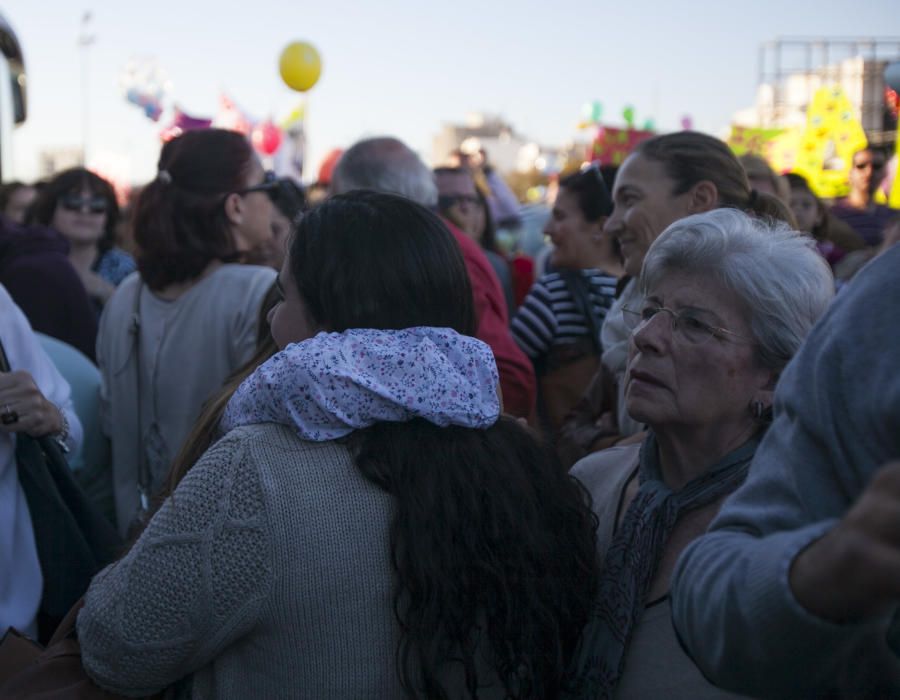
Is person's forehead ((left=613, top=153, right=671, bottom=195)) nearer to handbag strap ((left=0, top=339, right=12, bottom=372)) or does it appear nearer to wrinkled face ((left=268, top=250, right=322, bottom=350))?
wrinkled face ((left=268, top=250, right=322, bottom=350))

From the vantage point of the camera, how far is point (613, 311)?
3447 mm

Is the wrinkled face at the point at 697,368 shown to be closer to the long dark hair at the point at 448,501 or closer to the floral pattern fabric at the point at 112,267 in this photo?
the long dark hair at the point at 448,501

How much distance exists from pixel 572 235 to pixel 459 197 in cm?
214

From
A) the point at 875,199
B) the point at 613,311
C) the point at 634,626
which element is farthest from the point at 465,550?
the point at 875,199

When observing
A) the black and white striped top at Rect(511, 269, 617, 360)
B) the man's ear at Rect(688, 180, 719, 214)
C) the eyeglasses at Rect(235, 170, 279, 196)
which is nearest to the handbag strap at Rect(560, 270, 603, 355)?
the black and white striped top at Rect(511, 269, 617, 360)

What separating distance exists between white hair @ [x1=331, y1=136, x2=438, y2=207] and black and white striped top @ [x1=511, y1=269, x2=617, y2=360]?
1.92 ft

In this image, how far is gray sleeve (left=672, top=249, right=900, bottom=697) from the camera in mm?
1048

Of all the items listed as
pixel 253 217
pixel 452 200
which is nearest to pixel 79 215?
pixel 452 200

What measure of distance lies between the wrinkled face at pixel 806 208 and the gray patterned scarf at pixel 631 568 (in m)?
4.58

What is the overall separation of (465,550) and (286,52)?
6.67 m

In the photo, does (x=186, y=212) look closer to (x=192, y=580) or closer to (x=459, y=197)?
(x=192, y=580)

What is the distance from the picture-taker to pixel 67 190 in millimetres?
5762

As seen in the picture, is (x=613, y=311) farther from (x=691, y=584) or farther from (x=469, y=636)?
(x=691, y=584)

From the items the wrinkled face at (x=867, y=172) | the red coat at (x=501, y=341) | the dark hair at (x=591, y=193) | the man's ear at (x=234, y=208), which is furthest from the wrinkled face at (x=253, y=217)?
the wrinkled face at (x=867, y=172)
